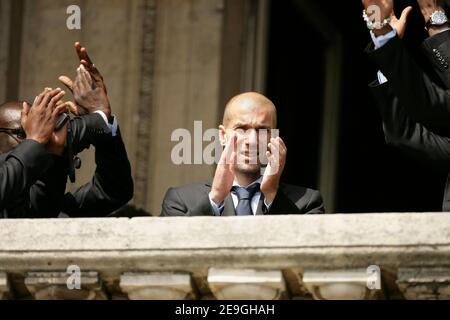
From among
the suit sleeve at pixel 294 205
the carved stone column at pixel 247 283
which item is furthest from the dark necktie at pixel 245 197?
the carved stone column at pixel 247 283

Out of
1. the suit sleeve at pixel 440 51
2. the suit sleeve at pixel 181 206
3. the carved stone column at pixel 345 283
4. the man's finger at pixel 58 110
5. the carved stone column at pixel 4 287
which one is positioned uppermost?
the suit sleeve at pixel 440 51

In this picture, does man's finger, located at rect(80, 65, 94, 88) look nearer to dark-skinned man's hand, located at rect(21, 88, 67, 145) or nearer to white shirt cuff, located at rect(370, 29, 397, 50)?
dark-skinned man's hand, located at rect(21, 88, 67, 145)

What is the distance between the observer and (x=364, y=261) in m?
9.10

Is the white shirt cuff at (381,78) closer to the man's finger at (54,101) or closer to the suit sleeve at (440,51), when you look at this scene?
the suit sleeve at (440,51)

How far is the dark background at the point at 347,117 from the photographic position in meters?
15.8

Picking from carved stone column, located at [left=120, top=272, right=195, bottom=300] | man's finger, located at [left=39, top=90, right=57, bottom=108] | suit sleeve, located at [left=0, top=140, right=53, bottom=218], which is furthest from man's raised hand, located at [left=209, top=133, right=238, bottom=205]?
man's finger, located at [left=39, top=90, right=57, bottom=108]

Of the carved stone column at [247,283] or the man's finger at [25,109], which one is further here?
the man's finger at [25,109]

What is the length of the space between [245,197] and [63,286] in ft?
3.86

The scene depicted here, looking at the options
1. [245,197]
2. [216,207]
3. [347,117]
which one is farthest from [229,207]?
[347,117]

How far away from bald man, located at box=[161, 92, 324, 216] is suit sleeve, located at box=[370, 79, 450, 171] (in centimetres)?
52

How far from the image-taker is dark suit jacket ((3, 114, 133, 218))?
10.6 m

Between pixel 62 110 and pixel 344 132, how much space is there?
740 centimetres

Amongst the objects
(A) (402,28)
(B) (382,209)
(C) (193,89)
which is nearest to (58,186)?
(A) (402,28)
